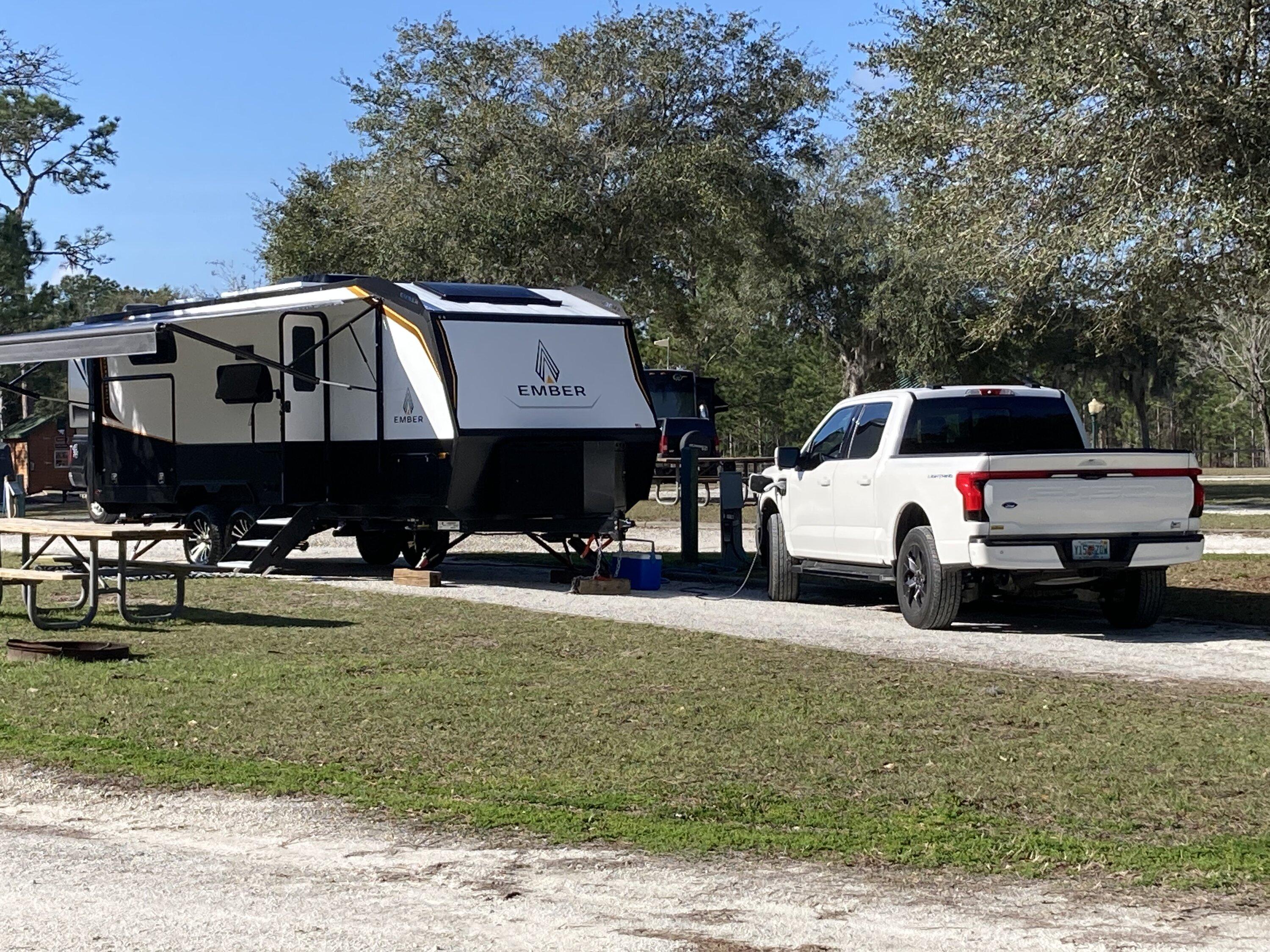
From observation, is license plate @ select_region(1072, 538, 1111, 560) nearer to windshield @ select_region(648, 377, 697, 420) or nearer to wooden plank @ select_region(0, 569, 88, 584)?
wooden plank @ select_region(0, 569, 88, 584)

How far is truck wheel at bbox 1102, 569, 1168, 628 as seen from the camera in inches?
514

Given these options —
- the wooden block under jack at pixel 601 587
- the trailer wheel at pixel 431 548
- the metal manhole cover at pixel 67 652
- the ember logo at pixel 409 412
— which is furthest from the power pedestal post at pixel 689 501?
the metal manhole cover at pixel 67 652

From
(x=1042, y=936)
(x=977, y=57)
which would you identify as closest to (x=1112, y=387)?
(x=977, y=57)

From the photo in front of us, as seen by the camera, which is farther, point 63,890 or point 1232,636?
point 1232,636

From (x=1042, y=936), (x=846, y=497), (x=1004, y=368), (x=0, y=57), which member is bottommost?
(x=1042, y=936)

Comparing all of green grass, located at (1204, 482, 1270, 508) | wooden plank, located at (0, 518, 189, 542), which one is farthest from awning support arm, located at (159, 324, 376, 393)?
green grass, located at (1204, 482, 1270, 508)

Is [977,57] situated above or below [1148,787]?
above

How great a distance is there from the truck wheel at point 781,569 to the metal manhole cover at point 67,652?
273 inches

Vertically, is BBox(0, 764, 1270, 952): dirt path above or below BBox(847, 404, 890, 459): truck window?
below

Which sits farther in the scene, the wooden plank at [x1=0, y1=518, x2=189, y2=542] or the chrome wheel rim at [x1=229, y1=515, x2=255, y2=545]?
the chrome wheel rim at [x1=229, y1=515, x2=255, y2=545]

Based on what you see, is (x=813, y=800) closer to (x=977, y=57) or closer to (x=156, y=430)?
(x=977, y=57)

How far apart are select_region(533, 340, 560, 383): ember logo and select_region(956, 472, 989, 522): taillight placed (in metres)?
5.50

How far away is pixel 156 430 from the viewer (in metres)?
19.2

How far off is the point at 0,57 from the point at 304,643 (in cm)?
3887
